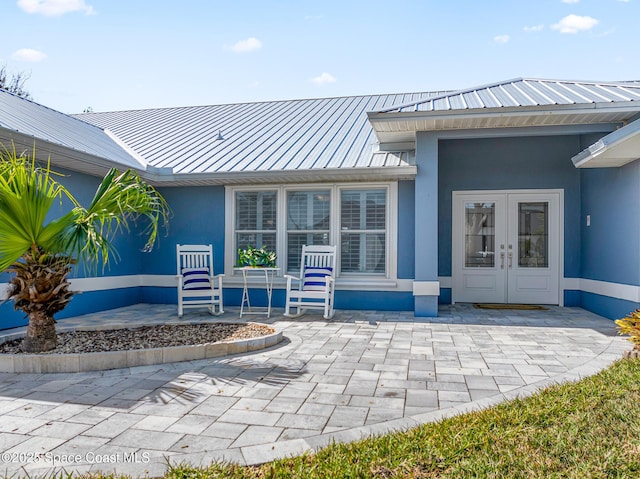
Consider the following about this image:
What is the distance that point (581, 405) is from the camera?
3.13 metres

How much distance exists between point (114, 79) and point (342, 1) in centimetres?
874

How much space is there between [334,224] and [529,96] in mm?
3502

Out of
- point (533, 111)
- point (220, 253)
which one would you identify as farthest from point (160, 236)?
point (533, 111)

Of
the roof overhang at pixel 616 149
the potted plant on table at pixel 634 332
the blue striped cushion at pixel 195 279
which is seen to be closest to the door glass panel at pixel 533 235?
the roof overhang at pixel 616 149

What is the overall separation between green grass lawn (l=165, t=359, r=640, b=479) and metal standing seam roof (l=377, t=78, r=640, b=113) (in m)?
4.43

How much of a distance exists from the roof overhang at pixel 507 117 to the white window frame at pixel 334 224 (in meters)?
1.19

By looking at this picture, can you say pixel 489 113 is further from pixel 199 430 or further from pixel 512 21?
pixel 199 430

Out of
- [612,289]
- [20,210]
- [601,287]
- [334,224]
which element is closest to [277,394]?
[20,210]

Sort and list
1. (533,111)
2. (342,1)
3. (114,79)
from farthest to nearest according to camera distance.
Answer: (114,79)
(342,1)
(533,111)

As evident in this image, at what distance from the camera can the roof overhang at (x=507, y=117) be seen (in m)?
6.12

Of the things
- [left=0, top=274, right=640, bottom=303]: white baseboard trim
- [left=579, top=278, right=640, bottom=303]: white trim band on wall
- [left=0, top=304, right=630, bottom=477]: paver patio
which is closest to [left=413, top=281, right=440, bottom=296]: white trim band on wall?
[left=0, top=274, right=640, bottom=303]: white baseboard trim

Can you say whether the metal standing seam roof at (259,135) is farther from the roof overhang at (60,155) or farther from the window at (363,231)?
the roof overhang at (60,155)

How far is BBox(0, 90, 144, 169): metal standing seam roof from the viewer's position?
5.94 m

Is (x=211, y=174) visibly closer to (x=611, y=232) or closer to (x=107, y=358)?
(x=107, y=358)
